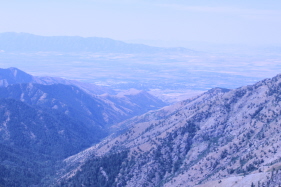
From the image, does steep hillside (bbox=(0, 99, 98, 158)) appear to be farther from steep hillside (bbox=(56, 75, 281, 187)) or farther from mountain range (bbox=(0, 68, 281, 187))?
steep hillside (bbox=(56, 75, 281, 187))

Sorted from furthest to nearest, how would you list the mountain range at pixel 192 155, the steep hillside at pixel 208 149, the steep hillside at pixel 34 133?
the steep hillside at pixel 34 133
the steep hillside at pixel 208 149
the mountain range at pixel 192 155

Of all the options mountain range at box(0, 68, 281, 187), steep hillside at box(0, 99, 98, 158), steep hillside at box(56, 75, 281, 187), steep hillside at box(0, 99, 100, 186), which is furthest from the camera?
steep hillside at box(0, 99, 98, 158)

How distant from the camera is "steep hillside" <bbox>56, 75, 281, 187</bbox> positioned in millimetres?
93688

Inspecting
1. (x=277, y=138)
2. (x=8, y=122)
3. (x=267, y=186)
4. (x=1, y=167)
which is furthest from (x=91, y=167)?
(x=8, y=122)

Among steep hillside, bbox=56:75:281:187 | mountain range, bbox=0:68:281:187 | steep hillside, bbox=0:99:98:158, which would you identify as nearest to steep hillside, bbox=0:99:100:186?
steep hillside, bbox=0:99:98:158

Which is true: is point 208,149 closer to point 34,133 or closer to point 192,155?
point 192,155

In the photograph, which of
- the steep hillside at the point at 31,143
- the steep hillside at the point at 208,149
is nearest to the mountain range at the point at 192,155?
the steep hillside at the point at 208,149

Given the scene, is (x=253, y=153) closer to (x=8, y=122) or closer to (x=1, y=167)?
(x=1, y=167)

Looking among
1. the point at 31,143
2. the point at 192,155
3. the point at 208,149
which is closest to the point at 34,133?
the point at 31,143

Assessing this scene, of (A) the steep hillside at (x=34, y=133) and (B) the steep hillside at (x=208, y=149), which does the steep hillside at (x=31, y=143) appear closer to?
(A) the steep hillside at (x=34, y=133)

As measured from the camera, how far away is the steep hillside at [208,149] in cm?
9369

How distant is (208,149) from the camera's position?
112312 mm

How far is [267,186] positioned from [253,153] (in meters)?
25.8

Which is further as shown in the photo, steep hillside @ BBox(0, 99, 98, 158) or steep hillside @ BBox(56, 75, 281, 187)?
steep hillside @ BBox(0, 99, 98, 158)
